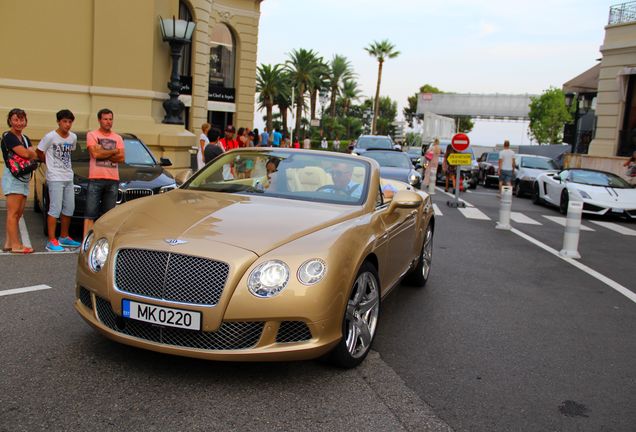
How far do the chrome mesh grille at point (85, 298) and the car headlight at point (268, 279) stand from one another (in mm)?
1186

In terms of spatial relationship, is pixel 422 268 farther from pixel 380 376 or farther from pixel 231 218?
pixel 231 218

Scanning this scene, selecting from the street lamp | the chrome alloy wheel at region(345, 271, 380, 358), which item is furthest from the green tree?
the chrome alloy wheel at region(345, 271, 380, 358)

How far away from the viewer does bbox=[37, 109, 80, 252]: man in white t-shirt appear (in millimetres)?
7609

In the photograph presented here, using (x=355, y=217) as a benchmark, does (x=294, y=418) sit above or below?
below

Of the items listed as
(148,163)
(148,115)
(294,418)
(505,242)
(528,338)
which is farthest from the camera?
(148,115)

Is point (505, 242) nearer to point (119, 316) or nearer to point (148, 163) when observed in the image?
point (148, 163)

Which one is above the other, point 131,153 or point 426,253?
point 131,153

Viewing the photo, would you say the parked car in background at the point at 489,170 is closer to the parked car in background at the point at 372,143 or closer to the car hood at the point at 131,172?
the parked car in background at the point at 372,143

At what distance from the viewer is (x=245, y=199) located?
15.9ft

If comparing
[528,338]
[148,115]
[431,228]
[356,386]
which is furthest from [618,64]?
[356,386]

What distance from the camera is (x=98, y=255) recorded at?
13.4 feet

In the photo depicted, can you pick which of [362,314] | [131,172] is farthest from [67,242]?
[362,314]

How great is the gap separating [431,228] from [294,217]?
3.49 meters

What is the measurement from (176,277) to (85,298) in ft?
2.89
